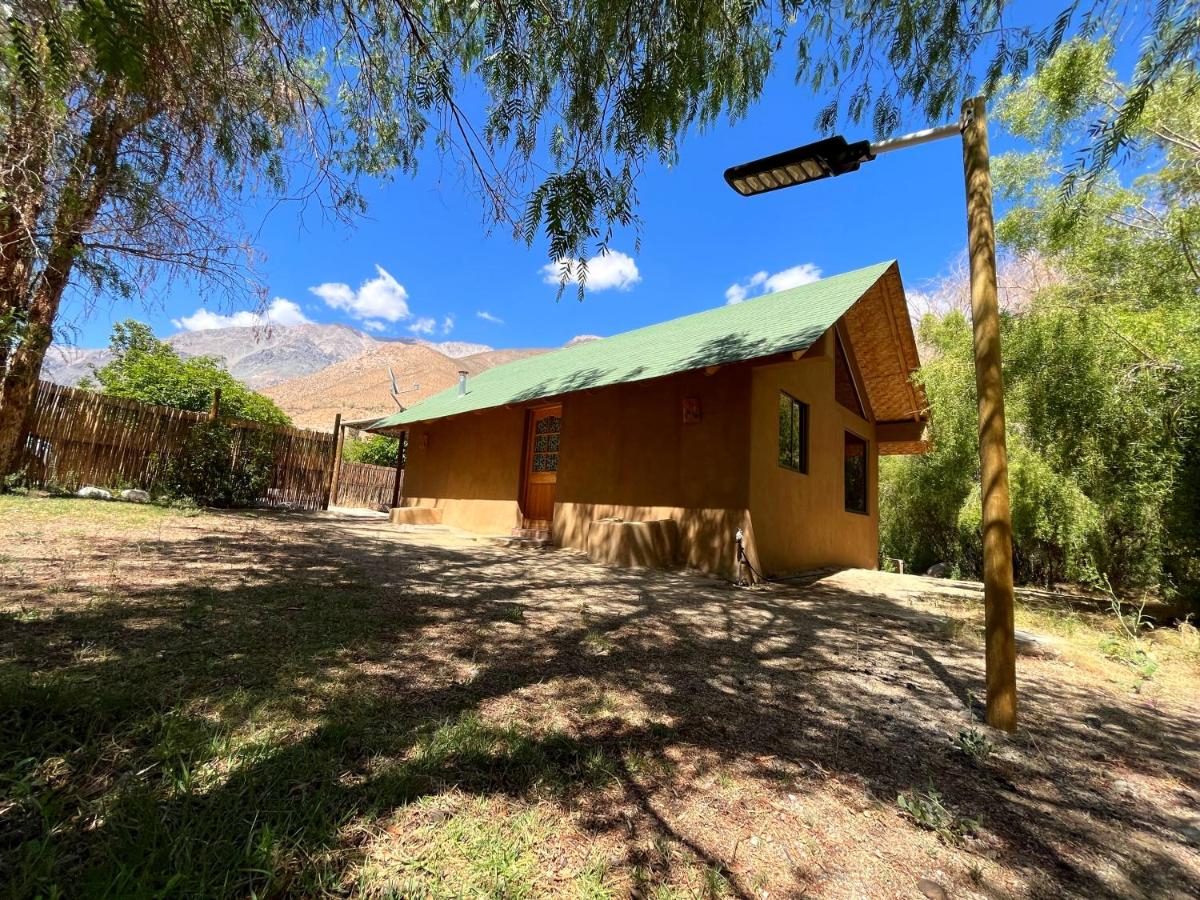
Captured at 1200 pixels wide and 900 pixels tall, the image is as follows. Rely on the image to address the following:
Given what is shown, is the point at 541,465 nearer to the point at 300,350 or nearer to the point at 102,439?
the point at 102,439

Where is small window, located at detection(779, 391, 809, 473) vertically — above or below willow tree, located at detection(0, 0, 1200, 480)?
below

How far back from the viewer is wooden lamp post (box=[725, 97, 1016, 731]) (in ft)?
8.45

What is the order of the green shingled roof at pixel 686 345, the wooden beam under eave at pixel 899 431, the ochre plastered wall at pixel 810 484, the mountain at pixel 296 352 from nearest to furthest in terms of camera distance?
the green shingled roof at pixel 686 345, the ochre plastered wall at pixel 810 484, the wooden beam under eave at pixel 899 431, the mountain at pixel 296 352

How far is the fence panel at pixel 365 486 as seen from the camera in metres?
18.0

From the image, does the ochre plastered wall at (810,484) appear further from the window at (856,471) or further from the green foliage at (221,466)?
the green foliage at (221,466)

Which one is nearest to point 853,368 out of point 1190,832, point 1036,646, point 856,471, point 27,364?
point 856,471

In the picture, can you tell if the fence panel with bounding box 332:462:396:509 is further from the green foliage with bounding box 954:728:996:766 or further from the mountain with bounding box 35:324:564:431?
the green foliage with bounding box 954:728:996:766

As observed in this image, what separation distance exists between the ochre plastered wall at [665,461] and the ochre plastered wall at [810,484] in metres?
0.30

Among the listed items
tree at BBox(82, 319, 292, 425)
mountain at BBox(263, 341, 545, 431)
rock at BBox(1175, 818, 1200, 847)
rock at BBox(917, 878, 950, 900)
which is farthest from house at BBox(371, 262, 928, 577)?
mountain at BBox(263, 341, 545, 431)

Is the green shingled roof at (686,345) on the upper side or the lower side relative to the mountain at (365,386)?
lower

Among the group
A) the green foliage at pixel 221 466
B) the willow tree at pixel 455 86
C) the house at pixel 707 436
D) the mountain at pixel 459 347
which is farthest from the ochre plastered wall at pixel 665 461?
the mountain at pixel 459 347

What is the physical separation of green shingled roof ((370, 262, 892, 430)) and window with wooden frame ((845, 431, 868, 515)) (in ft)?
12.4

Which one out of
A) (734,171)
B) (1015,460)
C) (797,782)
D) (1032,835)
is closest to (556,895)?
(797,782)

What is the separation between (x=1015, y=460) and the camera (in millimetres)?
6441
